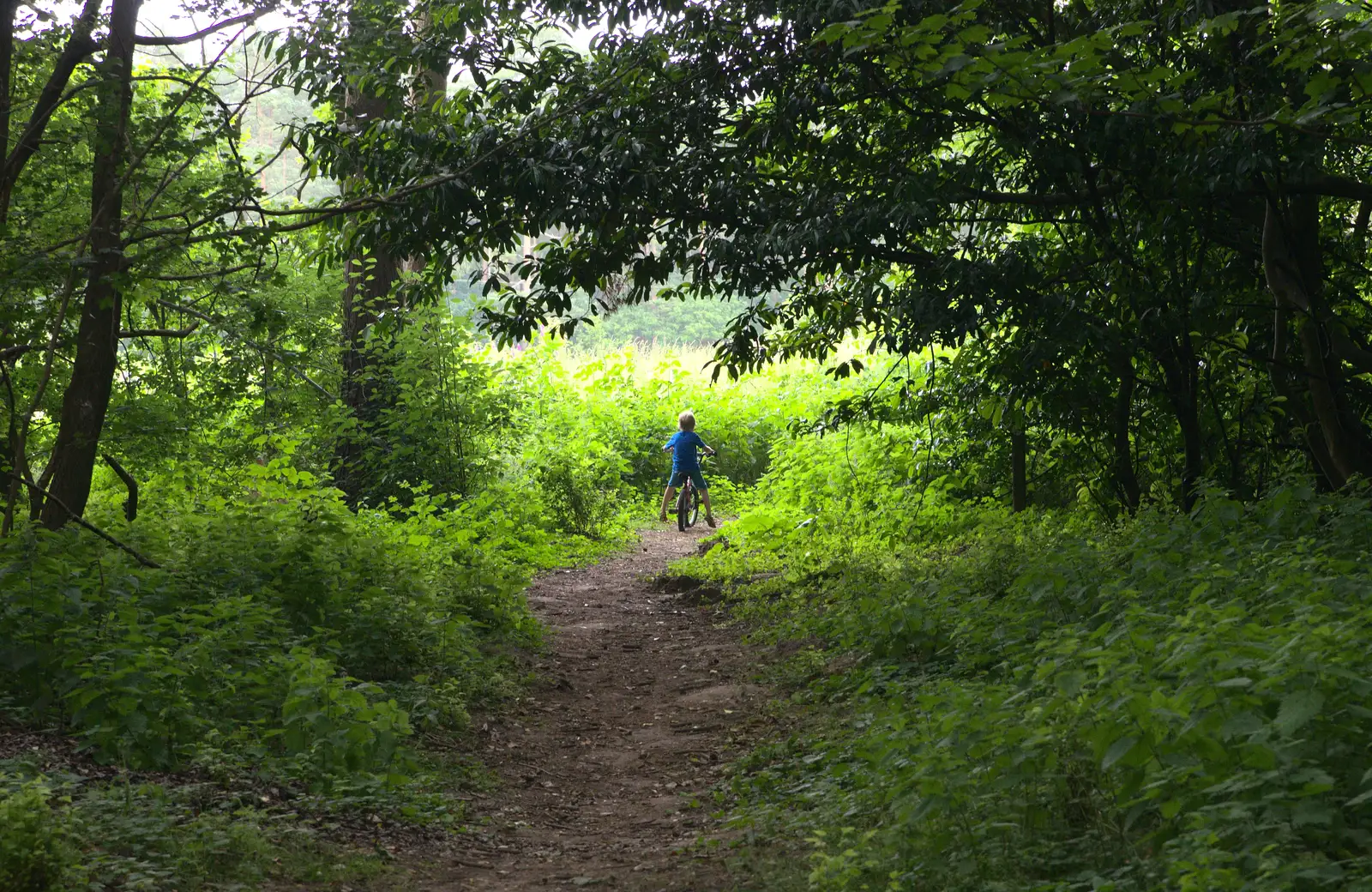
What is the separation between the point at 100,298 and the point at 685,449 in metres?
9.95

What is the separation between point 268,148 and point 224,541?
155 ft

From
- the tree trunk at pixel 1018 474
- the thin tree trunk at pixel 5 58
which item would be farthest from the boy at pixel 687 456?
the thin tree trunk at pixel 5 58

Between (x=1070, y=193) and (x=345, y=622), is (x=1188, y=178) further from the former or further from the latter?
(x=345, y=622)

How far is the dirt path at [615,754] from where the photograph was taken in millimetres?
4625

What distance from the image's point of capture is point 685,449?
1600cm

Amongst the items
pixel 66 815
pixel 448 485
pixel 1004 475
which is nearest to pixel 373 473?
pixel 448 485

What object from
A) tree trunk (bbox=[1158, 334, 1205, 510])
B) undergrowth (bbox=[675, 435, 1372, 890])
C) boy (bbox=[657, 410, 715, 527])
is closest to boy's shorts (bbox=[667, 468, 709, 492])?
boy (bbox=[657, 410, 715, 527])

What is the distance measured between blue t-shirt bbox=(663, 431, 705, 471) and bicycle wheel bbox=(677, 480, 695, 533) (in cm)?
43

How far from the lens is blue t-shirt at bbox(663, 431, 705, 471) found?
52.6 feet

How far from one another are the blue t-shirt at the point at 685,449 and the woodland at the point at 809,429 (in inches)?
188

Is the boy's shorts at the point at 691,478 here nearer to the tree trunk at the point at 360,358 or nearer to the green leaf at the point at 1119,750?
the tree trunk at the point at 360,358

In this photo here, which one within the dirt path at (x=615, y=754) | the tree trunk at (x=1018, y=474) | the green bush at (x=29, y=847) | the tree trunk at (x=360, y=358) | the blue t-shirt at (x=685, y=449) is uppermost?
the tree trunk at (x=360, y=358)

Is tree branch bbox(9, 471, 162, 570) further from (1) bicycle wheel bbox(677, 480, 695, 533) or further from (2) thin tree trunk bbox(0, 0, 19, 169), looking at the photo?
(1) bicycle wheel bbox(677, 480, 695, 533)

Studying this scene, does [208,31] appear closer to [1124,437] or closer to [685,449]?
[1124,437]
